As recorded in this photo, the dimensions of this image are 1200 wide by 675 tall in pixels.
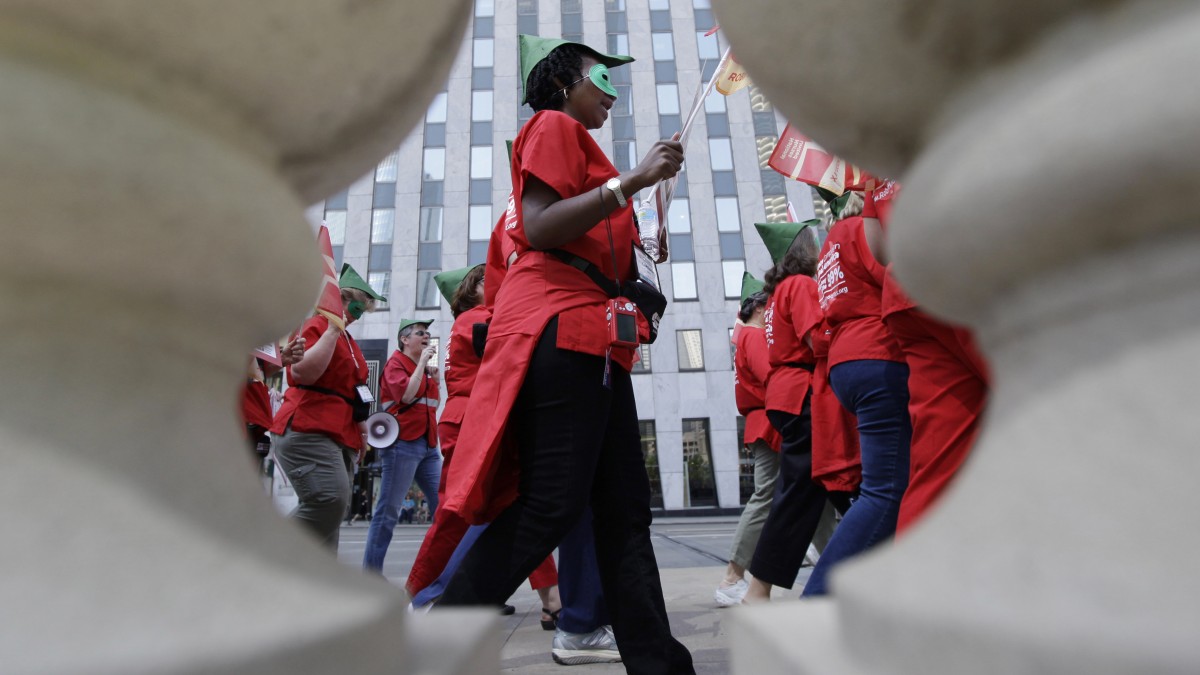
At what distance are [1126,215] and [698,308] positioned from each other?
16.7 m

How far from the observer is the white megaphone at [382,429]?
376cm

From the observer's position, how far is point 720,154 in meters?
17.8

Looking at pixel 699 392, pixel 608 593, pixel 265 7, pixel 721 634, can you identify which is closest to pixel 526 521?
pixel 608 593

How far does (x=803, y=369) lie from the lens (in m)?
2.80

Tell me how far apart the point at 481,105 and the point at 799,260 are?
656 inches

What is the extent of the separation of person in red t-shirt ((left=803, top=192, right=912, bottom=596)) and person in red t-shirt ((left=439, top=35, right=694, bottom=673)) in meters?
0.67

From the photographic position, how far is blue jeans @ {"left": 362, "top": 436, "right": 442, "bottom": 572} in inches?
138

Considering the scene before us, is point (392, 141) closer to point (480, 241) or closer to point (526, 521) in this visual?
point (526, 521)

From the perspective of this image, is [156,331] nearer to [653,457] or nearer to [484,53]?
[653,457]

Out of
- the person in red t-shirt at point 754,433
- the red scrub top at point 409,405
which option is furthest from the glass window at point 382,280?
the person in red t-shirt at point 754,433

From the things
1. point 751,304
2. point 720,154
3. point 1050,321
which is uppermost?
A: point 720,154

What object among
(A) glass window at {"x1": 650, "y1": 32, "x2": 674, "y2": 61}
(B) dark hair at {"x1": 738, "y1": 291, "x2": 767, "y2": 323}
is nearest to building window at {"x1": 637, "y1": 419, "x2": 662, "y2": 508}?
(A) glass window at {"x1": 650, "y1": 32, "x2": 674, "y2": 61}

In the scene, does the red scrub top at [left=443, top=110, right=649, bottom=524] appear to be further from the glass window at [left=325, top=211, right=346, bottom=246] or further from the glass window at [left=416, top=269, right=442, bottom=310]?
the glass window at [left=325, top=211, right=346, bottom=246]

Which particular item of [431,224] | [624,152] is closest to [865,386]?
[431,224]
